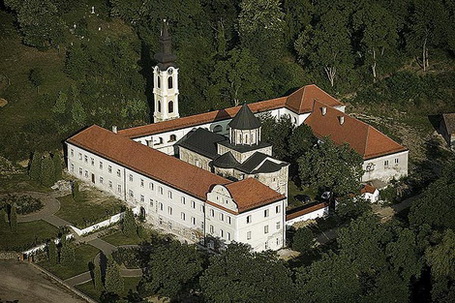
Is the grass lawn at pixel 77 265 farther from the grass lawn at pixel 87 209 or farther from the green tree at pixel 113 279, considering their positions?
the green tree at pixel 113 279

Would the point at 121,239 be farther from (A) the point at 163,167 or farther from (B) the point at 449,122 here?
(B) the point at 449,122

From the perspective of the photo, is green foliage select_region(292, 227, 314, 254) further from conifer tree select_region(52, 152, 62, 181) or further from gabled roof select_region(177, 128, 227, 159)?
conifer tree select_region(52, 152, 62, 181)

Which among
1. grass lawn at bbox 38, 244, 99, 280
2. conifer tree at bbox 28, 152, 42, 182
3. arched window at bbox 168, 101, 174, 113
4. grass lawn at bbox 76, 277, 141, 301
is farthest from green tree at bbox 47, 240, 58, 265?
arched window at bbox 168, 101, 174, 113

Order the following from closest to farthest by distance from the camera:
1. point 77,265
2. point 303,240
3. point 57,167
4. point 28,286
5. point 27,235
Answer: point 28,286 → point 77,265 → point 303,240 → point 27,235 → point 57,167

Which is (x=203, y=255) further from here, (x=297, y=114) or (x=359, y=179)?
(x=297, y=114)

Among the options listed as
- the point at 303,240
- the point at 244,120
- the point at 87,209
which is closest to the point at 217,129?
the point at 244,120

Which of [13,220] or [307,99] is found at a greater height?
[307,99]
